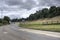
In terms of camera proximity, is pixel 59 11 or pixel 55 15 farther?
pixel 55 15

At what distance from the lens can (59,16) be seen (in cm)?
11875

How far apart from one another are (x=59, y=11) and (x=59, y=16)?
11.6ft

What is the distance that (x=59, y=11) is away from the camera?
11950 cm

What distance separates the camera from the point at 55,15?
127 metres

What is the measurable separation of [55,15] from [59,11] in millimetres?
8258

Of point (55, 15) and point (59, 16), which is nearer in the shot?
point (59, 16)

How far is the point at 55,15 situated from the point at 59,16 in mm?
8615
